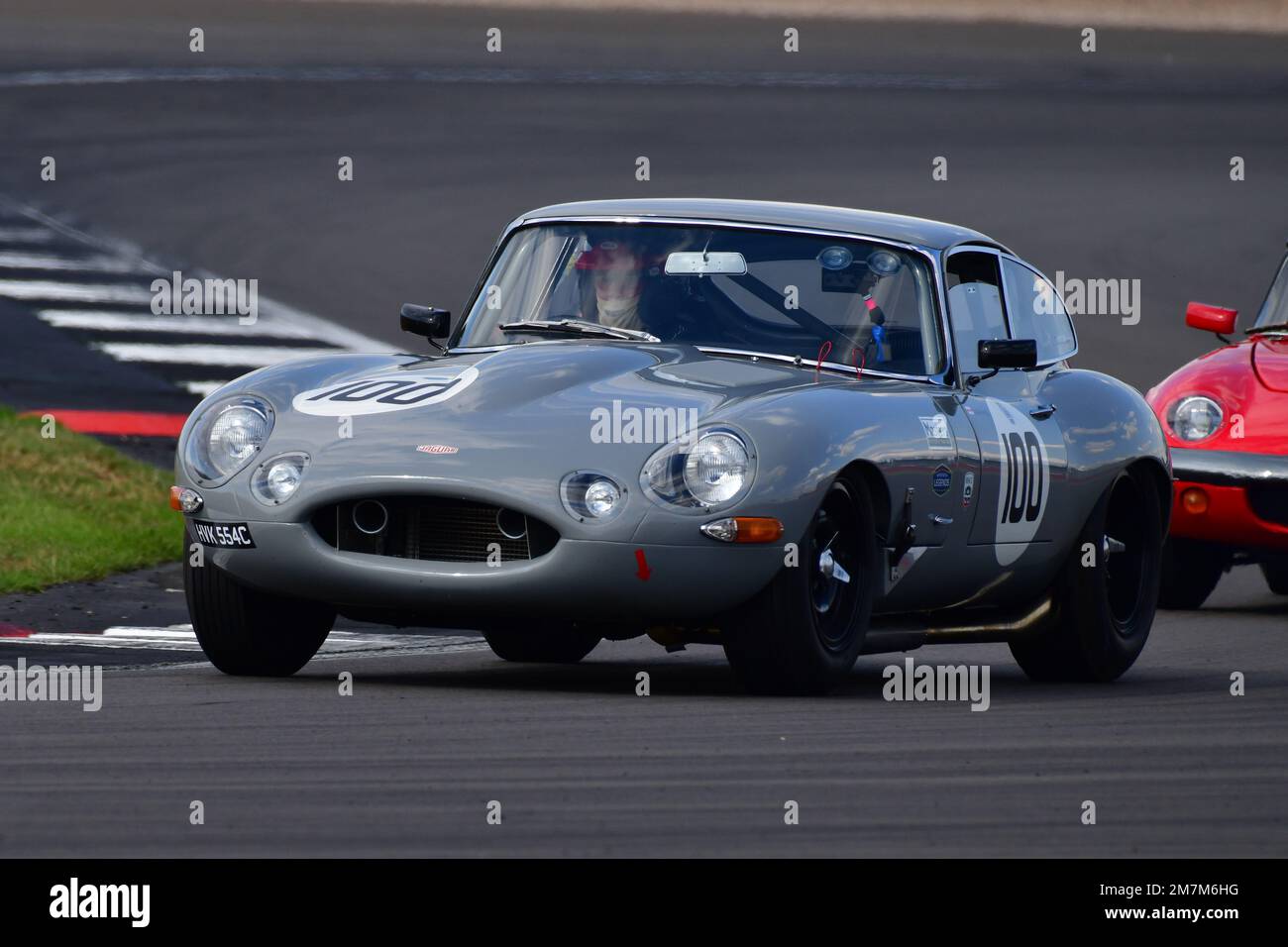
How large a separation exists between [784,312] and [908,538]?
90 cm

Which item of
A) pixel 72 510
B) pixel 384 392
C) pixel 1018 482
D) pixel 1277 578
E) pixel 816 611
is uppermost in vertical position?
pixel 384 392

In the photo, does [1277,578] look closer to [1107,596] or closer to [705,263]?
[1107,596]

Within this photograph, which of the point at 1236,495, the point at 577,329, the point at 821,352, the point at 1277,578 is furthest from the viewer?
the point at 1277,578

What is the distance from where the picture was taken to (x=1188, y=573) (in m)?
12.8

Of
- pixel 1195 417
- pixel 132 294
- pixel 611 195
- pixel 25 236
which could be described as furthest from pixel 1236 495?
pixel 25 236

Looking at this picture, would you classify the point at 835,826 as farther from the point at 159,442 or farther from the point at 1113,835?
the point at 159,442

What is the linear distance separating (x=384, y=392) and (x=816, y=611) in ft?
4.78

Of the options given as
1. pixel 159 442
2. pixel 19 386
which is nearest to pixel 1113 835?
pixel 159 442

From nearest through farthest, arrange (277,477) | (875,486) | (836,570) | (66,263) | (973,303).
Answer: (277,477), (836,570), (875,486), (973,303), (66,263)

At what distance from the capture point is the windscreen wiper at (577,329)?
8.72 meters

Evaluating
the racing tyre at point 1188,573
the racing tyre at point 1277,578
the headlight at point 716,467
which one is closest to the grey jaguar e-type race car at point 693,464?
the headlight at point 716,467

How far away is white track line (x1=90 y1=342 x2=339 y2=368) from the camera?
19.8 meters

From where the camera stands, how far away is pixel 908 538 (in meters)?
8.43

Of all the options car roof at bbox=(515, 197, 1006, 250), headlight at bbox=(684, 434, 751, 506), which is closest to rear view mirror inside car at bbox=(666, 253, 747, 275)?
car roof at bbox=(515, 197, 1006, 250)
